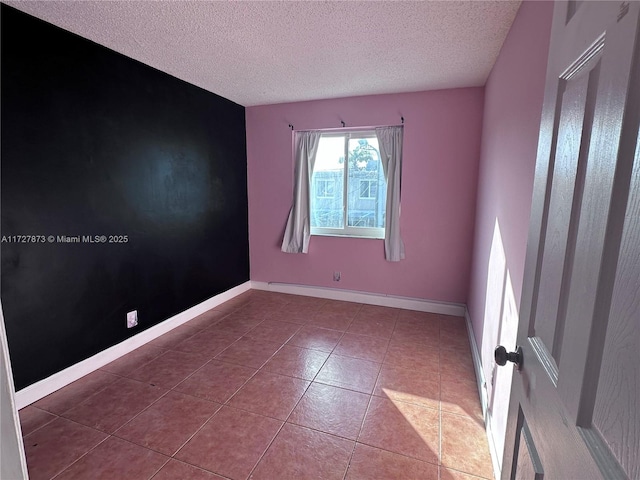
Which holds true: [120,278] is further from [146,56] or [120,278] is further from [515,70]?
[515,70]

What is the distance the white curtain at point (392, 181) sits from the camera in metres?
3.55

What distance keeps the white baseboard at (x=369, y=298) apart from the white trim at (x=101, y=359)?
2.96ft

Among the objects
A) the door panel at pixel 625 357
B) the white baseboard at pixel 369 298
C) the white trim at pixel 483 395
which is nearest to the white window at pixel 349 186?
the white baseboard at pixel 369 298

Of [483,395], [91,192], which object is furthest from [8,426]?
[483,395]

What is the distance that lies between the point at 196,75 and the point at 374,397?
10.4 feet

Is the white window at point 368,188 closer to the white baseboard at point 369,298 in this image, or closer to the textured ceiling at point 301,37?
the textured ceiling at point 301,37

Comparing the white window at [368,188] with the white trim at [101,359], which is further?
the white window at [368,188]

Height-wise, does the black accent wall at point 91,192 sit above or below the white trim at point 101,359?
above

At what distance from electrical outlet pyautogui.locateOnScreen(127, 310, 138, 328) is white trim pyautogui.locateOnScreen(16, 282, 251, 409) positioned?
110 mm

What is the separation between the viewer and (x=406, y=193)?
3598 millimetres

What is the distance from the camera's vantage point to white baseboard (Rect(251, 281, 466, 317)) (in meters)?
3.61

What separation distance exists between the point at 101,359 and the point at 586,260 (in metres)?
3.06

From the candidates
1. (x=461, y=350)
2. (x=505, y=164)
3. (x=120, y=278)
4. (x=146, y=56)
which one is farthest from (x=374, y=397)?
(x=146, y=56)

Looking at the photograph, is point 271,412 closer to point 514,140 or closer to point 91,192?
point 91,192
